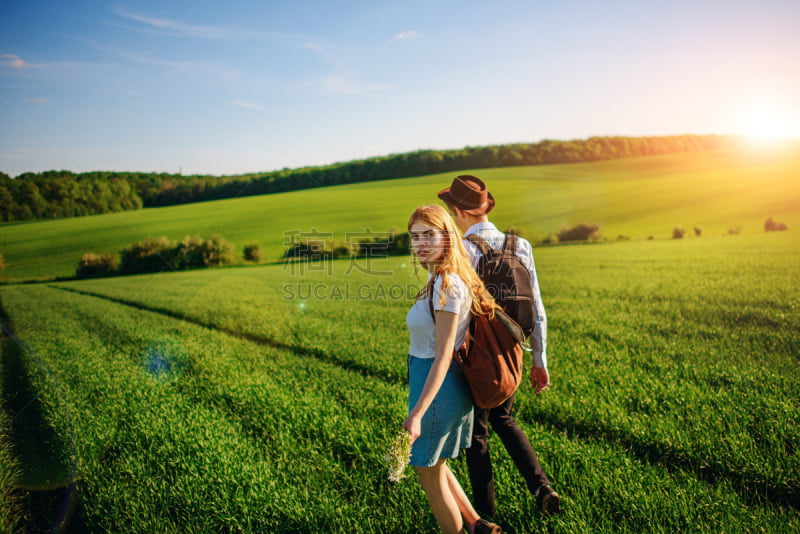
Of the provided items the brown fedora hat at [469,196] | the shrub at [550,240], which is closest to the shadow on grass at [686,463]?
the brown fedora hat at [469,196]

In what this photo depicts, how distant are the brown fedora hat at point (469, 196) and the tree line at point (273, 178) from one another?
1598 centimetres

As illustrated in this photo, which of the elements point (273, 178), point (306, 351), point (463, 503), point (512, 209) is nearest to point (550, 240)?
point (512, 209)

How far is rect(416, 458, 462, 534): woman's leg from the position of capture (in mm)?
2408

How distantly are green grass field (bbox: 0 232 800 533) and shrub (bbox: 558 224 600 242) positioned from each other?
27.7 meters

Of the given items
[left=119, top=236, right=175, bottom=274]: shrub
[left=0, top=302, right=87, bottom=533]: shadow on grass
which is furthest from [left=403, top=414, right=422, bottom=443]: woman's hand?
[left=119, top=236, right=175, bottom=274]: shrub

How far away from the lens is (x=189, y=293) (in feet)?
52.5

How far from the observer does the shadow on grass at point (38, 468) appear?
3420 mm

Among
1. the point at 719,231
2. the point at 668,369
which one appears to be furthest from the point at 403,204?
the point at 668,369

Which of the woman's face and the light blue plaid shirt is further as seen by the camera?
the light blue plaid shirt

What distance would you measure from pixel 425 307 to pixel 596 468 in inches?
91.6

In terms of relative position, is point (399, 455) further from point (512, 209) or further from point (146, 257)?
point (512, 209)

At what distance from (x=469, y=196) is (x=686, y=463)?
309cm

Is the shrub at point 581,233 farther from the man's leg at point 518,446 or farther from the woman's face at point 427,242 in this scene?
the woman's face at point 427,242

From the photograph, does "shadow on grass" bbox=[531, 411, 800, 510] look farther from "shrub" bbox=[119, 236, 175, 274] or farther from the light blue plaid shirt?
"shrub" bbox=[119, 236, 175, 274]
